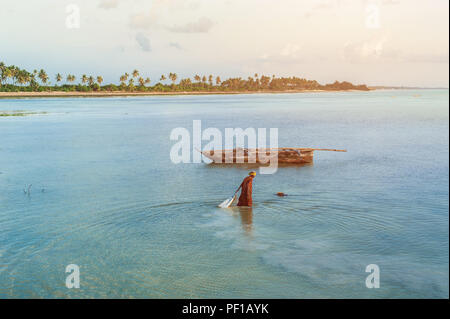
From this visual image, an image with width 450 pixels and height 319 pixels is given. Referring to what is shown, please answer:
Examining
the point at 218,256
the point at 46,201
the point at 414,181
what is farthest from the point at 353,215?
the point at 46,201

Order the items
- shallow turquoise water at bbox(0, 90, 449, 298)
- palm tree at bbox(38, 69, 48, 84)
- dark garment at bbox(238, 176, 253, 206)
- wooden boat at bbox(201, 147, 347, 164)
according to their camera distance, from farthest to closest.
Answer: palm tree at bbox(38, 69, 48, 84), wooden boat at bbox(201, 147, 347, 164), dark garment at bbox(238, 176, 253, 206), shallow turquoise water at bbox(0, 90, 449, 298)

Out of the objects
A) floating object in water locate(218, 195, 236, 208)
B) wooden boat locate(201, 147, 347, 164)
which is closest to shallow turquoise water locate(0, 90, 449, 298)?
floating object in water locate(218, 195, 236, 208)

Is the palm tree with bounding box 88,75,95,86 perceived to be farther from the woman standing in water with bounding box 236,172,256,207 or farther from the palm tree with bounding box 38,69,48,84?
the woman standing in water with bounding box 236,172,256,207

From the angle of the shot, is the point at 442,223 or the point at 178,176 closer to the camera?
the point at 442,223

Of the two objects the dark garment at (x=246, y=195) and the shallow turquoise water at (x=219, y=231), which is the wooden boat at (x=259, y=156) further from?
the dark garment at (x=246, y=195)

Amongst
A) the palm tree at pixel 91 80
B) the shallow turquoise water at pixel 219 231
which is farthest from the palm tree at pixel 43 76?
the shallow turquoise water at pixel 219 231

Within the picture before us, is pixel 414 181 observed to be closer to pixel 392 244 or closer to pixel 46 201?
pixel 392 244

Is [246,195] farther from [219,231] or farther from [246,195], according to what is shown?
[219,231]

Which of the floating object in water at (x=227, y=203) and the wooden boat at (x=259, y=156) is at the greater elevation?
the wooden boat at (x=259, y=156)

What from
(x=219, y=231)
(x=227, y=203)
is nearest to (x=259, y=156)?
(x=227, y=203)

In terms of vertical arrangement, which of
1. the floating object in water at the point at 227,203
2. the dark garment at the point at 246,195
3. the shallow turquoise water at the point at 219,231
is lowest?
the shallow turquoise water at the point at 219,231
